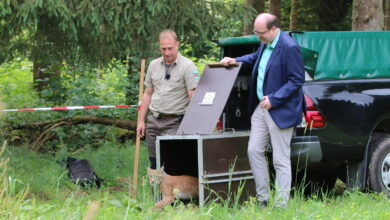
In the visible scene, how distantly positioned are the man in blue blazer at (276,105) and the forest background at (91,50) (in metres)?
2.50

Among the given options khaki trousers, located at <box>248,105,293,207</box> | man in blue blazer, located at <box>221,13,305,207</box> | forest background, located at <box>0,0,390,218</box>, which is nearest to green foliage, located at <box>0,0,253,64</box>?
forest background, located at <box>0,0,390,218</box>

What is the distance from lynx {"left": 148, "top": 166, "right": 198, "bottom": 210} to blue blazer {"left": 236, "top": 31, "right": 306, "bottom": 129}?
3.66 feet

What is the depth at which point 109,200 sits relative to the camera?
6.27m

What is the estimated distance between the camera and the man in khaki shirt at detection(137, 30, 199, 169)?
664cm

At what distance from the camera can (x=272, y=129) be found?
602 centimetres

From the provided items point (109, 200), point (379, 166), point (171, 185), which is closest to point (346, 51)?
point (379, 166)

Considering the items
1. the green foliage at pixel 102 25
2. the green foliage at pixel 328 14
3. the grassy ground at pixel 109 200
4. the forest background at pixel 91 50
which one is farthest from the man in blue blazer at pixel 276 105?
the green foliage at pixel 328 14

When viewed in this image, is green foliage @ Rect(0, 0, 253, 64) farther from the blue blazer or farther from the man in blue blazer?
the blue blazer

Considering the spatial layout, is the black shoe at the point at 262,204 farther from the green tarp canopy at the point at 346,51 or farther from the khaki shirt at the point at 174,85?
the green tarp canopy at the point at 346,51

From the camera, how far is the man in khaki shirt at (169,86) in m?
6.64

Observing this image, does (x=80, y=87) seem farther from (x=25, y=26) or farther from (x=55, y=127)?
(x=25, y=26)

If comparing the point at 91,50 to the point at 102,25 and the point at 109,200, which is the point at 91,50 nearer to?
the point at 102,25

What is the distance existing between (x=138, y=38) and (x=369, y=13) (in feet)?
12.8

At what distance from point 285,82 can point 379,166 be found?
1739 millimetres
